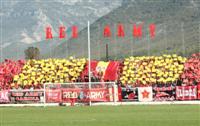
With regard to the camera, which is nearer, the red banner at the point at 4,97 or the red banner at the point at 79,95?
the red banner at the point at 79,95

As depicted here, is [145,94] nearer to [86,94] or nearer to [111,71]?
[86,94]

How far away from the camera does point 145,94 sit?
54.1 meters

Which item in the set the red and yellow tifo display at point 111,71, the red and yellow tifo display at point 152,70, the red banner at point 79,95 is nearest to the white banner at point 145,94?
the red banner at point 79,95

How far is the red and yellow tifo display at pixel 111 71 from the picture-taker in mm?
62156

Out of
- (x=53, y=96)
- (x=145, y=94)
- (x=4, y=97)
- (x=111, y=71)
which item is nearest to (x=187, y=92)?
(x=145, y=94)

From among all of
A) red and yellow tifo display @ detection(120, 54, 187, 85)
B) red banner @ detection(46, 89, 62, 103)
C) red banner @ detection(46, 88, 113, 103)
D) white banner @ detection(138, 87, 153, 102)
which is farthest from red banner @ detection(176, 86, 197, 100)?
red banner @ detection(46, 89, 62, 103)

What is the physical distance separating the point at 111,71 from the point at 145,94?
10.8 meters

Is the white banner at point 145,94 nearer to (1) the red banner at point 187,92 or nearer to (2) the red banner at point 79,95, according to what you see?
(1) the red banner at point 187,92

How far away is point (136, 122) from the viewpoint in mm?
29438

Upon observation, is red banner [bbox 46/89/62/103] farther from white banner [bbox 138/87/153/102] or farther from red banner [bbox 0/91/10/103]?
white banner [bbox 138/87/153/102]

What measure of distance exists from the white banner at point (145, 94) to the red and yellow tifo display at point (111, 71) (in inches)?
256

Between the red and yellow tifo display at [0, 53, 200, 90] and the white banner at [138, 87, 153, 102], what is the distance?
21.4 ft

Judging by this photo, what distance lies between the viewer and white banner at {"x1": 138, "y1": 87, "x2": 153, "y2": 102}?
5397 centimetres

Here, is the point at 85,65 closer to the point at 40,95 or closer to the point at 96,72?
the point at 96,72
